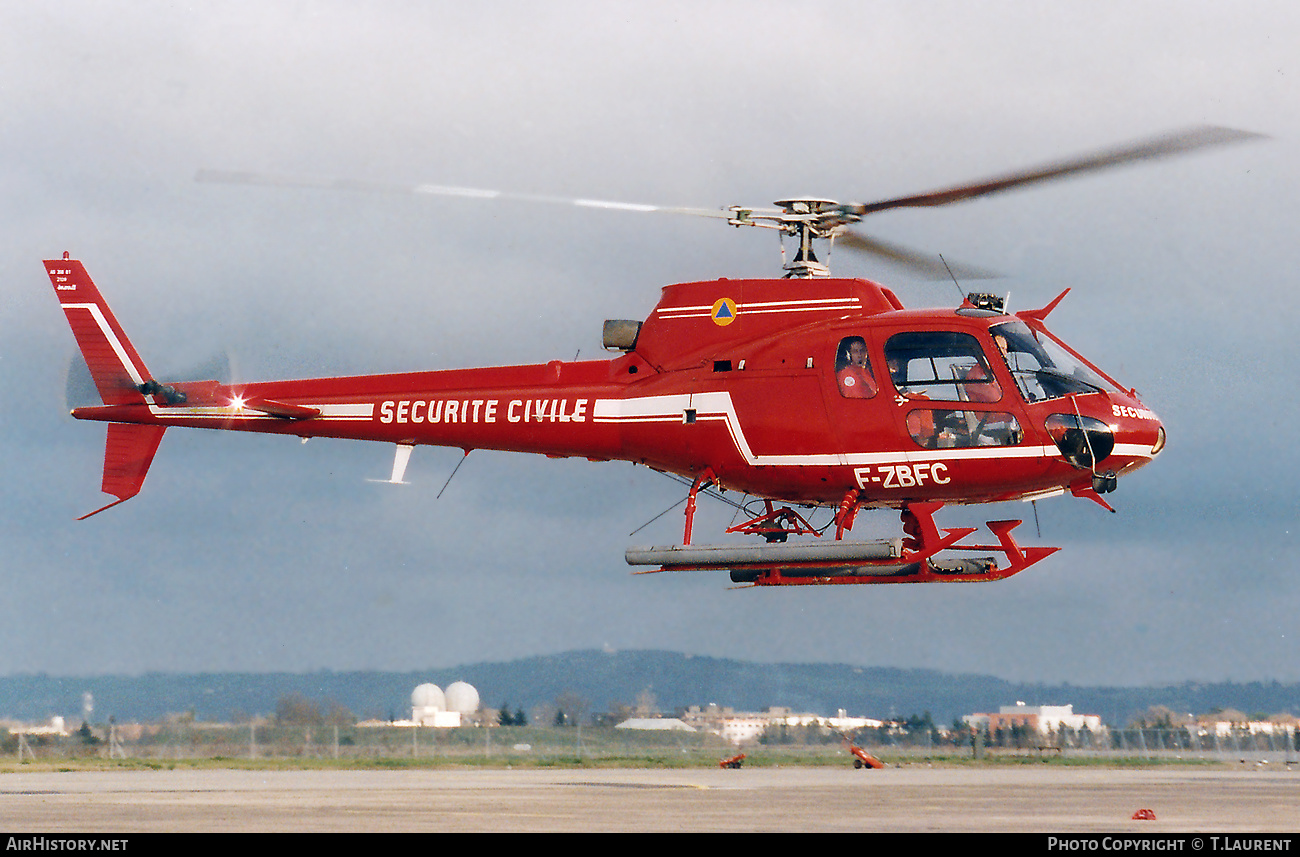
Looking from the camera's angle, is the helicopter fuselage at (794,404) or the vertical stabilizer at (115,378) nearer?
the helicopter fuselage at (794,404)

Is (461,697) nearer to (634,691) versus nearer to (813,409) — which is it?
(634,691)

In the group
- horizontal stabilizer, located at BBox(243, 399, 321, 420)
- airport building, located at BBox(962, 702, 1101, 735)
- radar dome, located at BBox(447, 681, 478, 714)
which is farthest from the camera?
radar dome, located at BBox(447, 681, 478, 714)

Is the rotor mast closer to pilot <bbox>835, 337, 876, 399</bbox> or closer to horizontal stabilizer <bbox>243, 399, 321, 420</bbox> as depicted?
pilot <bbox>835, 337, 876, 399</bbox>

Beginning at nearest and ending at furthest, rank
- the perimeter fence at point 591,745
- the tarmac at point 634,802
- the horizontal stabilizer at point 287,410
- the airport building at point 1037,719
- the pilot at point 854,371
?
the tarmac at point 634,802 < the pilot at point 854,371 < the horizontal stabilizer at point 287,410 < the perimeter fence at point 591,745 < the airport building at point 1037,719

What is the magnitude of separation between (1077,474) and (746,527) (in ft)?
16.1

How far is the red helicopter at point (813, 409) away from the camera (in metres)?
20.2

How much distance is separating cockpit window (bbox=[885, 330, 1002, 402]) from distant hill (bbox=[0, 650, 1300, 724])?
2528 centimetres

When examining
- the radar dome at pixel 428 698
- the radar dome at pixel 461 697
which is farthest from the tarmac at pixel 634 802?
the radar dome at pixel 461 697

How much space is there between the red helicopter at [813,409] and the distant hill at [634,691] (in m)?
19.6

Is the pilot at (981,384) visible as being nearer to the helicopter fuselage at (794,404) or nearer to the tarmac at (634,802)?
the helicopter fuselage at (794,404)

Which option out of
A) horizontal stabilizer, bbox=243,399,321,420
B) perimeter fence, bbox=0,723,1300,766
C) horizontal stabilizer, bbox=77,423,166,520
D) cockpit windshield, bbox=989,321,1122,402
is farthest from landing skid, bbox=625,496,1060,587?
perimeter fence, bbox=0,723,1300,766

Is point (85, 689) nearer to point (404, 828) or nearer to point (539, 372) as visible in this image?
point (539, 372)

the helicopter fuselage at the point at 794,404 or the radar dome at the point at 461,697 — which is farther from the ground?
the helicopter fuselage at the point at 794,404

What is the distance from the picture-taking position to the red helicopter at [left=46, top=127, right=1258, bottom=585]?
66.4ft
